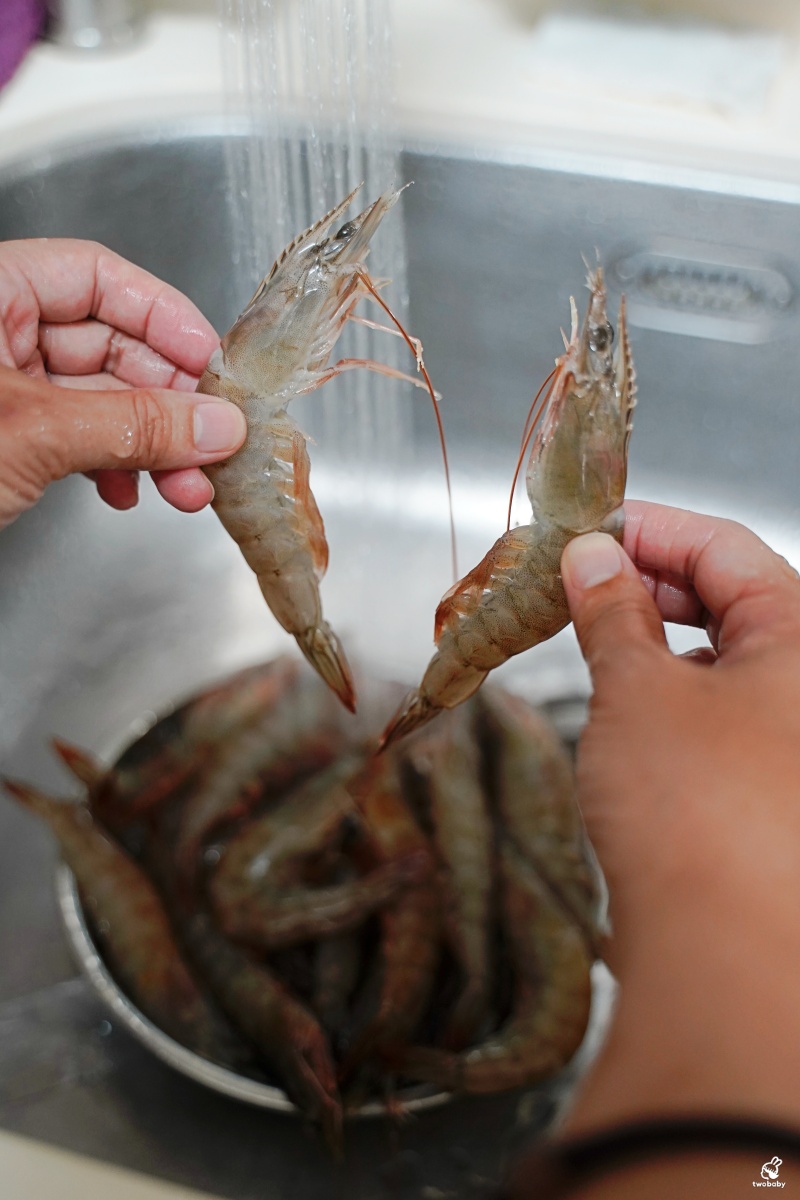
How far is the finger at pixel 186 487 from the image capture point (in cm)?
78

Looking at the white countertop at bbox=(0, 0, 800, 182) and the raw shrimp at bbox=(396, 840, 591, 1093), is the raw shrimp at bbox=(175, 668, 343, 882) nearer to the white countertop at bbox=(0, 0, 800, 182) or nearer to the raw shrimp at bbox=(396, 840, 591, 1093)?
the raw shrimp at bbox=(396, 840, 591, 1093)

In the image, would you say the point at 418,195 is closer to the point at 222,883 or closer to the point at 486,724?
the point at 486,724

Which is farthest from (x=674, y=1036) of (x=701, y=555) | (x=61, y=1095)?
(x=61, y=1095)

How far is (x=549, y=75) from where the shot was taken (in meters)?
1.18

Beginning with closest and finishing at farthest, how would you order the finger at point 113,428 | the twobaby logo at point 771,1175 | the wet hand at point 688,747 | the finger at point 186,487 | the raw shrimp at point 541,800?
the twobaby logo at point 771,1175 → the wet hand at point 688,747 → the finger at point 113,428 → the finger at point 186,487 → the raw shrimp at point 541,800

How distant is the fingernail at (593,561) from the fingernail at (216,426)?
10.0 inches

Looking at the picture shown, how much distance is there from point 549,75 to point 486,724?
72 cm

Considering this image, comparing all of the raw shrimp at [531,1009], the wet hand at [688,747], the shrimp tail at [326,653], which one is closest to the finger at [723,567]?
the wet hand at [688,747]

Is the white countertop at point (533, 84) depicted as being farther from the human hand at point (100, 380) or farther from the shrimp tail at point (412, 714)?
the shrimp tail at point (412, 714)

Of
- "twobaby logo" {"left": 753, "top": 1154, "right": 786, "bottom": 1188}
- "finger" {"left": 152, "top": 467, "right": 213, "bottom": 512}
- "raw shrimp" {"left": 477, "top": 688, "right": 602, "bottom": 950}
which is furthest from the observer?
"raw shrimp" {"left": 477, "top": 688, "right": 602, "bottom": 950}

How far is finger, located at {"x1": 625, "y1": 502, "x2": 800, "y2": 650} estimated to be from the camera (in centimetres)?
59

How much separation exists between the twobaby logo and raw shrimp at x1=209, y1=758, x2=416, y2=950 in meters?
0.64

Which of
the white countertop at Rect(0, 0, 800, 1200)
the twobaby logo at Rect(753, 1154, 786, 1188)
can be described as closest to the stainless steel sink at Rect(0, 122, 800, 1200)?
the white countertop at Rect(0, 0, 800, 1200)

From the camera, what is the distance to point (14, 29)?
1.15m
